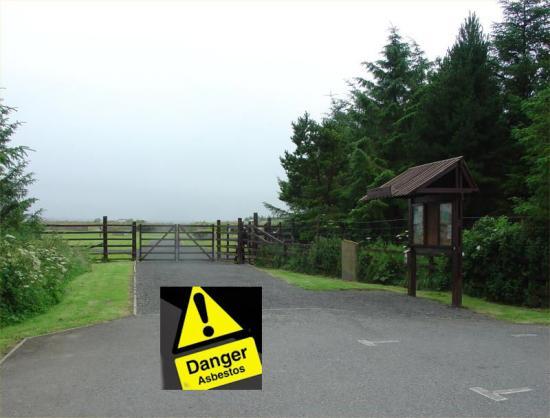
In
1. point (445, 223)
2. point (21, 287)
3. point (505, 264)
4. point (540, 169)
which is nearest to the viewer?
point (21, 287)

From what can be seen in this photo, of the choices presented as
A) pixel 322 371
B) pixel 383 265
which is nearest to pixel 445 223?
pixel 383 265

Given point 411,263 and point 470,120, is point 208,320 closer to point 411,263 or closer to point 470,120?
point 411,263

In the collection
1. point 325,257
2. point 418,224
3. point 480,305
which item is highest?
point 418,224

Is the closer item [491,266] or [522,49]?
[491,266]

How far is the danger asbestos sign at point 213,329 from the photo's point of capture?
453 centimetres

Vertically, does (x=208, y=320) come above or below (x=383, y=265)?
above

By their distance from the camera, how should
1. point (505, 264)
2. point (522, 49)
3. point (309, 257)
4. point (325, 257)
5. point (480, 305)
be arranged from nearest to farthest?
point (480, 305) → point (505, 264) → point (325, 257) → point (309, 257) → point (522, 49)

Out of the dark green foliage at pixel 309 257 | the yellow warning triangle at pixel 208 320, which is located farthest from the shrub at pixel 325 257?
the yellow warning triangle at pixel 208 320

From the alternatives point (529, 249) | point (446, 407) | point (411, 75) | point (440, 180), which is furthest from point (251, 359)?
point (411, 75)

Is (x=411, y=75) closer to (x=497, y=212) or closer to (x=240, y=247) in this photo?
(x=497, y=212)

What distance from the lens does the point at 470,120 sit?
21781 mm

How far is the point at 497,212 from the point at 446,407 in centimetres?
1852

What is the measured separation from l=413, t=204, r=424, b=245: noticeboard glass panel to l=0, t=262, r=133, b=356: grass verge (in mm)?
6747

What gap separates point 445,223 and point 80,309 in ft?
25.5
